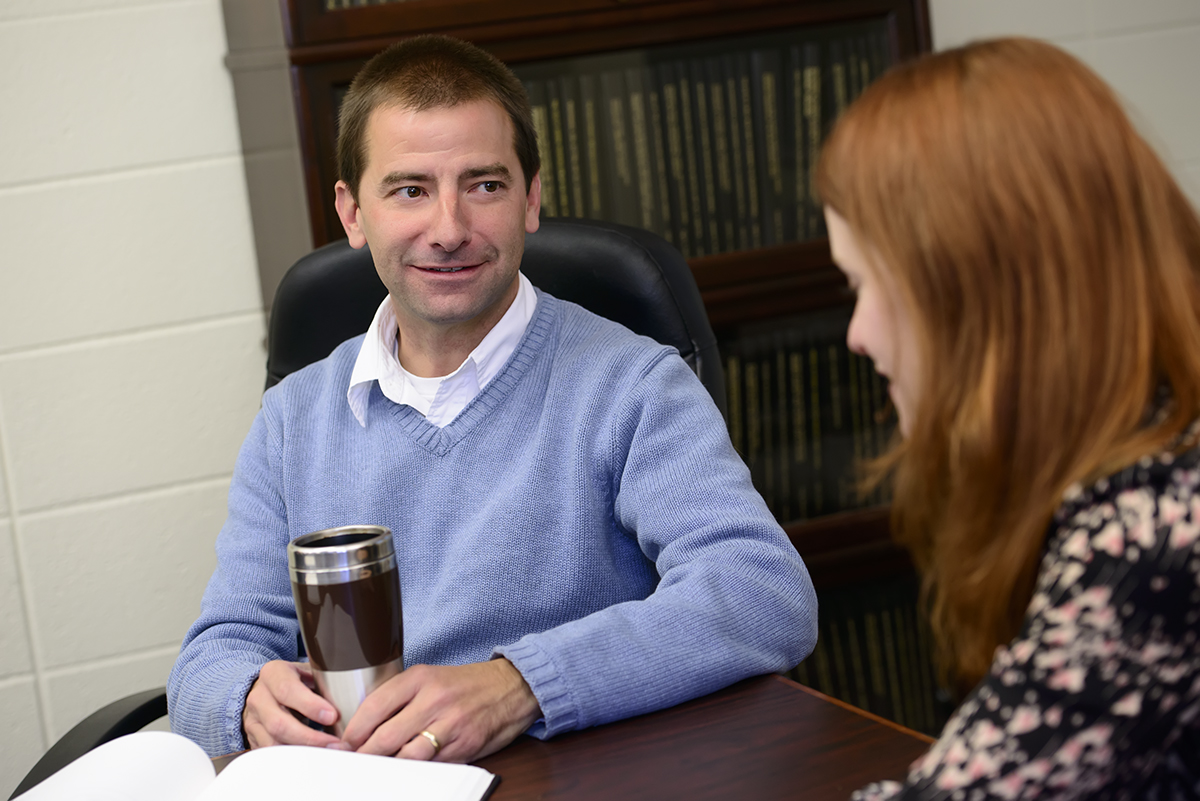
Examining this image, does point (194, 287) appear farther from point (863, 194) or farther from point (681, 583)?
point (863, 194)

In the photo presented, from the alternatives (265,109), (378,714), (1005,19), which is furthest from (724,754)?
(1005,19)

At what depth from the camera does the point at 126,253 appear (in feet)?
6.83

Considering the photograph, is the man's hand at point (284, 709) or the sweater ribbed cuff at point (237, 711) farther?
the sweater ribbed cuff at point (237, 711)

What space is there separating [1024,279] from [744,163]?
57.8 inches

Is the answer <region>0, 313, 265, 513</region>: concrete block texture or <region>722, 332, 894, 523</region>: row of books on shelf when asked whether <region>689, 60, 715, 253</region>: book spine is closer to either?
<region>722, 332, 894, 523</region>: row of books on shelf

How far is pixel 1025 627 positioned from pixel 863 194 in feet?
0.92

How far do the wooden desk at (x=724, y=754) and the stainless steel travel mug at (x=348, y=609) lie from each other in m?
0.13

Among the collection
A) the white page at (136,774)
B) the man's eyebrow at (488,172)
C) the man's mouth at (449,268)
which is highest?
the man's eyebrow at (488,172)

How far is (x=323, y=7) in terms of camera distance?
5.74ft

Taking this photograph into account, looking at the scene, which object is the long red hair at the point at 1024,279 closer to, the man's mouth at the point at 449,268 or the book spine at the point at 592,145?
the man's mouth at the point at 449,268

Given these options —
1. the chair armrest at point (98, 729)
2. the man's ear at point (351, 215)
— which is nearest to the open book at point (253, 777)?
the chair armrest at point (98, 729)

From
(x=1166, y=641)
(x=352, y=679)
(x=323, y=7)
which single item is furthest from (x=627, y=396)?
(x=323, y=7)

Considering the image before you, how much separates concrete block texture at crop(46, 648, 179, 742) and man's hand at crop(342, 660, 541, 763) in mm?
1467

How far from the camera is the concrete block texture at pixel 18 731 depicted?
2096 millimetres
